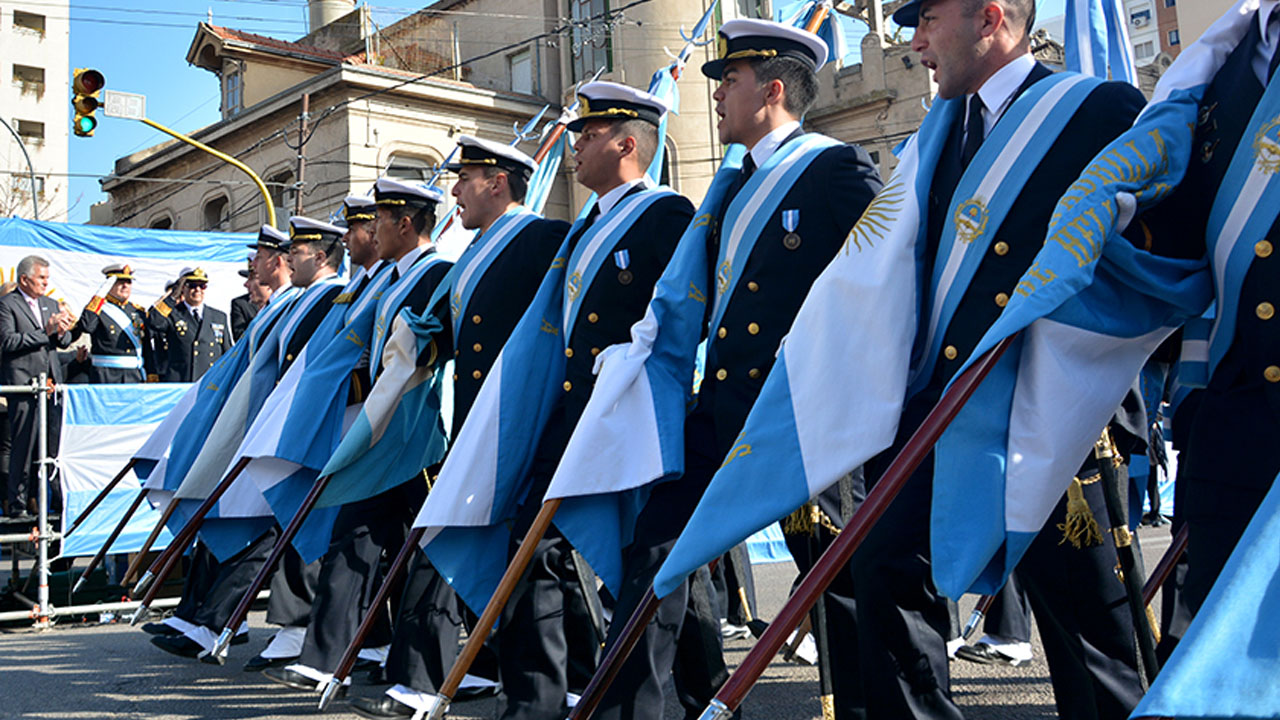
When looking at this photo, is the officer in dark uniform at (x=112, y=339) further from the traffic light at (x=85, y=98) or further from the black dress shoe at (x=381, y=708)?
the black dress shoe at (x=381, y=708)

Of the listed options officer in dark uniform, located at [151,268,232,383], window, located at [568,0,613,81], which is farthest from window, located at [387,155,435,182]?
officer in dark uniform, located at [151,268,232,383]

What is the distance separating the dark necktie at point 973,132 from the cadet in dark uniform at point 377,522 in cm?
288

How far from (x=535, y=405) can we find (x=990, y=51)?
2.07 m

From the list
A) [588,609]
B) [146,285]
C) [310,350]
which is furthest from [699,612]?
[146,285]

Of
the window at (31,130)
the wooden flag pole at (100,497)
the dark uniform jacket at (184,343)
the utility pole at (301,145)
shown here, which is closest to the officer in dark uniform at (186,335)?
the dark uniform jacket at (184,343)

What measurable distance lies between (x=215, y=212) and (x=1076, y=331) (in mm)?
28204

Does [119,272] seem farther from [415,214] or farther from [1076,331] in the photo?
[1076,331]

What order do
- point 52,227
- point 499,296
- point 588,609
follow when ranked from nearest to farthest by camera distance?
point 588,609, point 499,296, point 52,227

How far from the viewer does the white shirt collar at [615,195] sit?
180 inches

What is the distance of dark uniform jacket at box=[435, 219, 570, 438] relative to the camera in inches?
194

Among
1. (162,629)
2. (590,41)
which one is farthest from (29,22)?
(162,629)

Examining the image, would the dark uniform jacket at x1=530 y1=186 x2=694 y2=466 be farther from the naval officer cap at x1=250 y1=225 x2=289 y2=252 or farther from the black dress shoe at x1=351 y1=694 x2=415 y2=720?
the naval officer cap at x1=250 y1=225 x2=289 y2=252

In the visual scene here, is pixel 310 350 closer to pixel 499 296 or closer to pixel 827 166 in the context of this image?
pixel 499 296

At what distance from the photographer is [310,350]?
6.06m
